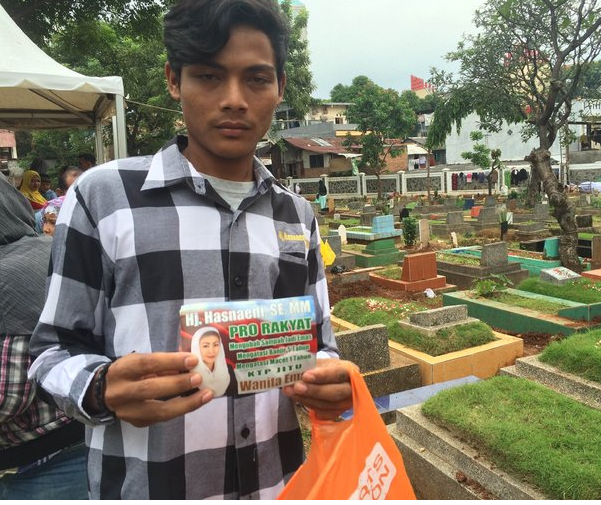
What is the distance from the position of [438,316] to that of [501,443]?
2399 millimetres

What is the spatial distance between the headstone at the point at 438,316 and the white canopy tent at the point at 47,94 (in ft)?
12.1

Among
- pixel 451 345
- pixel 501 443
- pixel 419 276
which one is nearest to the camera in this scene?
pixel 501 443

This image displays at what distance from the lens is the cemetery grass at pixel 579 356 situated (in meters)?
3.80

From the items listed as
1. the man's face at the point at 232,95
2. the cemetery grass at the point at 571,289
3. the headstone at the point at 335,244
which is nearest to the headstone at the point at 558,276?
the cemetery grass at the point at 571,289

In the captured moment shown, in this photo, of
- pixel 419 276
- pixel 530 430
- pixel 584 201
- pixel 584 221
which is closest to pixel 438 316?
pixel 530 430

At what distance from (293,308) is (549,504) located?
675mm

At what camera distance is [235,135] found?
1264 millimetres

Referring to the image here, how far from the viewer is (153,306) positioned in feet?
3.78

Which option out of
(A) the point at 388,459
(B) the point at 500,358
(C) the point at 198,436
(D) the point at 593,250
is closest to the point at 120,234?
(C) the point at 198,436

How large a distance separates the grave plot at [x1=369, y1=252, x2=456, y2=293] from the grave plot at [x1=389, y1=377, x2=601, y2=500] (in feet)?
13.9

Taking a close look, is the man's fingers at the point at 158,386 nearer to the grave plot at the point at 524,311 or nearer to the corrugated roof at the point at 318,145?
the grave plot at the point at 524,311

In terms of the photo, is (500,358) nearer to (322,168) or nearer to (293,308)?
(293,308)

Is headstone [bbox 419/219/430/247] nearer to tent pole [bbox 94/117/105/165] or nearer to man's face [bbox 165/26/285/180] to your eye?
tent pole [bbox 94/117/105/165]

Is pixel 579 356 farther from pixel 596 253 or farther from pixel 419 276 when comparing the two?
pixel 596 253
